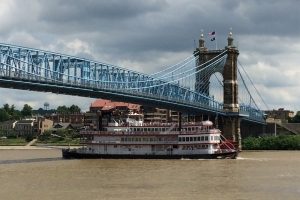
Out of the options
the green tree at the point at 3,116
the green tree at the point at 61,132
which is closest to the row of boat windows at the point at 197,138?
the green tree at the point at 61,132

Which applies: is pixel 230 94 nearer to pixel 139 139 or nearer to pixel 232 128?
pixel 232 128

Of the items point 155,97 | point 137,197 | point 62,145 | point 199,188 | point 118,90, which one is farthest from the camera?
point 62,145

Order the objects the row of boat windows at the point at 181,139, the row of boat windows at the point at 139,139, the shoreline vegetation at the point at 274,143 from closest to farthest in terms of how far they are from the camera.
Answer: the row of boat windows at the point at 181,139
the row of boat windows at the point at 139,139
the shoreline vegetation at the point at 274,143

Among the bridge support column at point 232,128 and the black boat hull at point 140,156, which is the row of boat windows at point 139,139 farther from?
the bridge support column at point 232,128

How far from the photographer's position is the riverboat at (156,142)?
66.8m

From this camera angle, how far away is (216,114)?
3740 inches

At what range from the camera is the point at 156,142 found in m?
68.4

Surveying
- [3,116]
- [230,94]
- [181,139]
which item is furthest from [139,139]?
[3,116]

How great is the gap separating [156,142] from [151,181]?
25.2m

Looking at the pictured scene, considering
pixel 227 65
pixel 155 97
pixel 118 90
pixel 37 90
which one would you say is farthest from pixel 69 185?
pixel 227 65

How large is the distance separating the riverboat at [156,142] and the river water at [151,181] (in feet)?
23.4

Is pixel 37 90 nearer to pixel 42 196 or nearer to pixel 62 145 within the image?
pixel 42 196

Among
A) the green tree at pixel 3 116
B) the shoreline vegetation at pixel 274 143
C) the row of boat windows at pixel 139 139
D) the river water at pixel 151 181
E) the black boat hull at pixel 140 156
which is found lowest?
the river water at pixel 151 181

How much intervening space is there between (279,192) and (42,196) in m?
14.9
